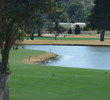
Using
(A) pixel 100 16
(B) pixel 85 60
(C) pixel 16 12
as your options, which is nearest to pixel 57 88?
(C) pixel 16 12

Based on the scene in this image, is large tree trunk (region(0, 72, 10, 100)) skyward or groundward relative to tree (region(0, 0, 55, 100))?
groundward

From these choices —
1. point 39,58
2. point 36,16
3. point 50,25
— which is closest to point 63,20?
point 50,25

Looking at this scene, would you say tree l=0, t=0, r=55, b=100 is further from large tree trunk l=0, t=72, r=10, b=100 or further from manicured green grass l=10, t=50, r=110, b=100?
manicured green grass l=10, t=50, r=110, b=100

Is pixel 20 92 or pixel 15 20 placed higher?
pixel 15 20

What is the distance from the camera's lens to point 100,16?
80.5 meters

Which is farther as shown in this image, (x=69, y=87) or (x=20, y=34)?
(x=69, y=87)

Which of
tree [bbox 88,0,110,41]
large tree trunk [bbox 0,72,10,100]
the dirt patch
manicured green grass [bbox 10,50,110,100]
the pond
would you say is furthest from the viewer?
tree [bbox 88,0,110,41]

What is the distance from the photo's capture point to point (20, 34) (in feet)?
53.0

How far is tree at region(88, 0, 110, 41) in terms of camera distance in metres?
79.6

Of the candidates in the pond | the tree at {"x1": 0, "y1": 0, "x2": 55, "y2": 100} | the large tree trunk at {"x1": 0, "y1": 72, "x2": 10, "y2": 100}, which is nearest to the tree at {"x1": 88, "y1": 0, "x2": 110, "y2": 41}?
the pond

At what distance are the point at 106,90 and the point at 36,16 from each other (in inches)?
235

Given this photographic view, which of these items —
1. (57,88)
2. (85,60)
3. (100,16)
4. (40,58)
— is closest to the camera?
(57,88)

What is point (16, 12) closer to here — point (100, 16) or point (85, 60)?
point (85, 60)

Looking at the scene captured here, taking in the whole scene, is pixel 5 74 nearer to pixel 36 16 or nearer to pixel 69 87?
pixel 36 16
